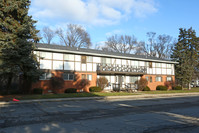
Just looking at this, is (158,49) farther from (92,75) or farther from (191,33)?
(92,75)

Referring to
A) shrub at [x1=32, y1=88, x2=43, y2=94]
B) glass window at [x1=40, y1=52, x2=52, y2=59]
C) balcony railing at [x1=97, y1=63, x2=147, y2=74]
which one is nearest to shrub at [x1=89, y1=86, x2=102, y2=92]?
balcony railing at [x1=97, y1=63, x2=147, y2=74]

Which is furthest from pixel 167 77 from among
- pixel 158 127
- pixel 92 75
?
pixel 158 127

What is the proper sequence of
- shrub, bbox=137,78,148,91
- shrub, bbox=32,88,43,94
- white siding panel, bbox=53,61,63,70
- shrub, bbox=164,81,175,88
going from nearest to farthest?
shrub, bbox=32,88,43,94 < white siding panel, bbox=53,61,63,70 < shrub, bbox=137,78,148,91 < shrub, bbox=164,81,175,88

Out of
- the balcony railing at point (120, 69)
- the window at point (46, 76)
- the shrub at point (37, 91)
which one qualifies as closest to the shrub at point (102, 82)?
the balcony railing at point (120, 69)

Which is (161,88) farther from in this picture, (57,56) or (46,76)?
(46,76)

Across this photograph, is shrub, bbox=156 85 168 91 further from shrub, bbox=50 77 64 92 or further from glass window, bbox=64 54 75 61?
shrub, bbox=50 77 64 92

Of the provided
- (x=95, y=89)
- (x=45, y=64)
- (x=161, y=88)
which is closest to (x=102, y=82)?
(x=95, y=89)

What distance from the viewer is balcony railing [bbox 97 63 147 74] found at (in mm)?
26781

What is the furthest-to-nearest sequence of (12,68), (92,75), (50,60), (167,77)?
(167,77), (92,75), (50,60), (12,68)

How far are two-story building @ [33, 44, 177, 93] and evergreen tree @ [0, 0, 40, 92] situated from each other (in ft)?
8.82

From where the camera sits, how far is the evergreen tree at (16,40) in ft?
57.4

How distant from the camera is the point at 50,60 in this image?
23.9 metres

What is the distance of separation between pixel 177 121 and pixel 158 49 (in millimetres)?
60278

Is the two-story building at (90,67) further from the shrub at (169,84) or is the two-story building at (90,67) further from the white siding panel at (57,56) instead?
the shrub at (169,84)
